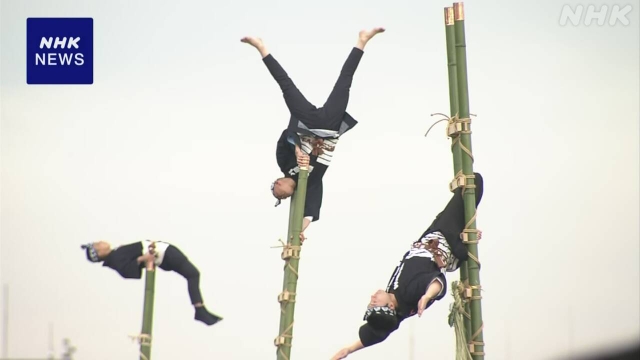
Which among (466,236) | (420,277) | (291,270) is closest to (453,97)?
(466,236)

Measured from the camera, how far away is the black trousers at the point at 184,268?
12.7 ft

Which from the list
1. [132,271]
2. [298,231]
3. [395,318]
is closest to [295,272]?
[298,231]

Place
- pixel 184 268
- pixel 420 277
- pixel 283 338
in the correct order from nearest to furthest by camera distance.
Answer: pixel 184 268
pixel 420 277
pixel 283 338

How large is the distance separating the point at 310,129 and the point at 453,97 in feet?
2.48

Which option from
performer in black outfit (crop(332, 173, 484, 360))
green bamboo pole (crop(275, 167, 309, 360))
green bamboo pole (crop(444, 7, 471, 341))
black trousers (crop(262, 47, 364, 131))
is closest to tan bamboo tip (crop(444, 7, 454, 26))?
green bamboo pole (crop(444, 7, 471, 341))

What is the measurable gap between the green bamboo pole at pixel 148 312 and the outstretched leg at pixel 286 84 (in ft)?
3.54

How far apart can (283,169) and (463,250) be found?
101cm

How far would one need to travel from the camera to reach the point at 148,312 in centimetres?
377

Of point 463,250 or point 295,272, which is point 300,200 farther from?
point 463,250

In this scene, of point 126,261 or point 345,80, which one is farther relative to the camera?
point 345,80

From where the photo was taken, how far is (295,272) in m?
4.22

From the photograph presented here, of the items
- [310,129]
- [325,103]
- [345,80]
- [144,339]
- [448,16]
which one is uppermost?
[448,16]

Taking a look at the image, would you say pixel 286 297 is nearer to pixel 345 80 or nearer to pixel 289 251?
pixel 289 251

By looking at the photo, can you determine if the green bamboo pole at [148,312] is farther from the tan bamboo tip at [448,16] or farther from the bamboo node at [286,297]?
the tan bamboo tip at [448,16]
